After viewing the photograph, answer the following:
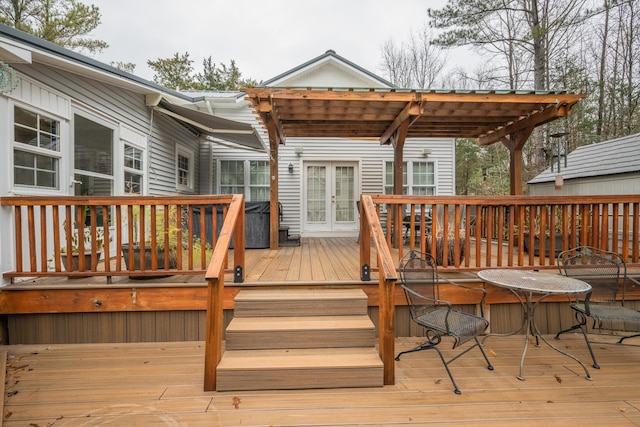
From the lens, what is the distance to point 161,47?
75.4ft

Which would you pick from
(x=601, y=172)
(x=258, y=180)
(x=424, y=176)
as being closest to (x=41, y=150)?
(x=258, y=180)

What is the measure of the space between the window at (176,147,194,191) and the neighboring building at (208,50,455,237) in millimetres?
622

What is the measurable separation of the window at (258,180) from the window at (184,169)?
56.5 inches

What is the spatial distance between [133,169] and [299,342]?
14.3 ft

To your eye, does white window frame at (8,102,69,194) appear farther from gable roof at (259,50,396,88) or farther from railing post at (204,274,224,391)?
gable roof at (259,50,396,88)

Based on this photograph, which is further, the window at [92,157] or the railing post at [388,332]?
the window at [92,157]

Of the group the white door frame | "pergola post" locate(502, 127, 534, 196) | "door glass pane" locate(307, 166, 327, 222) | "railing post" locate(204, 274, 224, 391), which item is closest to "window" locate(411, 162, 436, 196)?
the white door frame

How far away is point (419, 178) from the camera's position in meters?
8.27

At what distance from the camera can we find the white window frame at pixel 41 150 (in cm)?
309

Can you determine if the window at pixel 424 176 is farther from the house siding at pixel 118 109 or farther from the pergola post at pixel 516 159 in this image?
the house siding at pixel 118 109

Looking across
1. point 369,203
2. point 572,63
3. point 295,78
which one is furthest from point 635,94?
point 369,203

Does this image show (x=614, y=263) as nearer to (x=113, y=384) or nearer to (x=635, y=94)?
(x=113, y=384)

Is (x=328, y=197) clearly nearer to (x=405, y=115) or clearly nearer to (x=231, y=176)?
(x=231, y=176)

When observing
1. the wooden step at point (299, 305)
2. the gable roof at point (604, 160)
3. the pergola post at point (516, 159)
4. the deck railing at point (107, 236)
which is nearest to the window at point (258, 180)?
the deck railing at point (107, 236)
